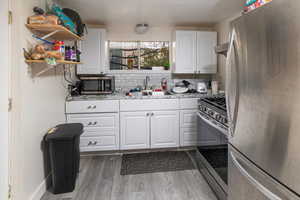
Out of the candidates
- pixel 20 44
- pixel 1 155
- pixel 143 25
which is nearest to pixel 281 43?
pixel 20 44

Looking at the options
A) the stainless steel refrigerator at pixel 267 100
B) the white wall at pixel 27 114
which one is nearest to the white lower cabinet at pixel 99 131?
the white wall at pixel 27 114

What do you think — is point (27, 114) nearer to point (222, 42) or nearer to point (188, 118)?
point (188, 118)

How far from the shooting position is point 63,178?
1883mm

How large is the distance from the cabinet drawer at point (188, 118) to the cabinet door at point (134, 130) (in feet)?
1.82

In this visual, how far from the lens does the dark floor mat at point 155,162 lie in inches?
93.7

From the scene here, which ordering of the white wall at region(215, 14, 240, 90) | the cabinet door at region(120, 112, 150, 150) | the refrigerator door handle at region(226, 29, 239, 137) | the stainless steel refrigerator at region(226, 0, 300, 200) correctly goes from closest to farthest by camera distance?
1. the stainless steel refrigerator at region(226, 0, 300, 200)
2. the refrigerator door handle at region(226, 29, 239, 137)
3. the cabinet door at region(120, 112, 150, 150)
4. the white wall at region(215, 14, 240, 90)

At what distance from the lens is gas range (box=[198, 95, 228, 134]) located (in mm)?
1645

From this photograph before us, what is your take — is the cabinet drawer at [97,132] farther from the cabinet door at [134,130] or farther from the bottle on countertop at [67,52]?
the bottle on countertop at [67,52]

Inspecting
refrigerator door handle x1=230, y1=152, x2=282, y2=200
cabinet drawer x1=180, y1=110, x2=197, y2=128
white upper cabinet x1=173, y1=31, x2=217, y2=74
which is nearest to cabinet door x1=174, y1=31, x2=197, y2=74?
white upper cabinet x1=173, y1=31, x2=217, y2=74

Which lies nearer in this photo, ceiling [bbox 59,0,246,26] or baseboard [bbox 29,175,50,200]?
baseboard [bbox 29,175,50,200]

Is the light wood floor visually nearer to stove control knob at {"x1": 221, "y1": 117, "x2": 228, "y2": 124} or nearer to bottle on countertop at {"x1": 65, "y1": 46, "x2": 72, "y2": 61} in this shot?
stove control knob at {"x1": 221, "y1": 117, "x2": 228, "y2": 124}

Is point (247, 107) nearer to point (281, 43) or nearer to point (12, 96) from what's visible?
point (281, 43)

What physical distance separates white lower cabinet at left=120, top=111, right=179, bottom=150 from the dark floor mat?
0.14 metres

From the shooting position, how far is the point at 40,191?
6.08ft
